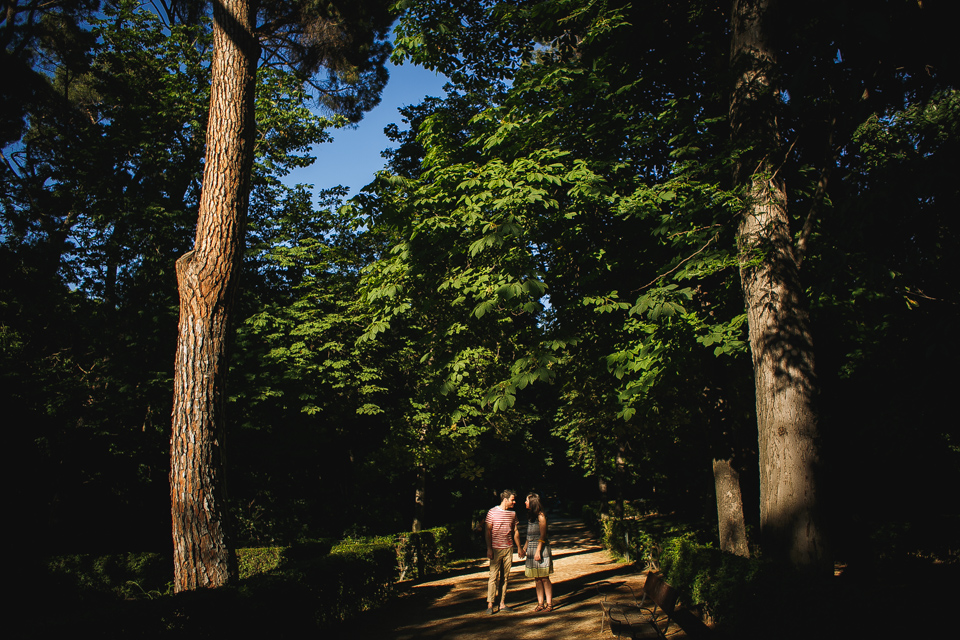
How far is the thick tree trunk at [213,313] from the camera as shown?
549cm

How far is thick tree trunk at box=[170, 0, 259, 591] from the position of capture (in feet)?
18.0

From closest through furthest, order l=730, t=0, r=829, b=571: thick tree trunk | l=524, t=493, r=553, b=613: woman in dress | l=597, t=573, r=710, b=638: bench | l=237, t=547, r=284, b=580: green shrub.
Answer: l=730, t=0, r=829, b=571: thick tree trunk, l=597, t=573, r=710, b=638: bench, l=524, t=493, r=553, b=613: woman in dress, l=237, t=547, r=284, b=580: green shrub

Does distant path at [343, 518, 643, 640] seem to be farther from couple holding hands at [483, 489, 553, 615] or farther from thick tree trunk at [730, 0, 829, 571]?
thick tree trunk at [730, 0, 829, 571]

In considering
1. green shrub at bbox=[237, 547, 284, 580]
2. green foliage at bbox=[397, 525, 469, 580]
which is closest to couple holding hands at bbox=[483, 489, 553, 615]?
green foliage at bbox=[397, 525, 469, 580]

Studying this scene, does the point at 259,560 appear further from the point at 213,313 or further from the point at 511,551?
the point at 213,313

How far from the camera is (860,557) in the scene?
38.0 feet

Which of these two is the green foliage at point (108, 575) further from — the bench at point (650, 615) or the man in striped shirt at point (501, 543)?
the bench at point (650, 615)

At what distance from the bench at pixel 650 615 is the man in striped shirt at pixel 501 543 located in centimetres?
155

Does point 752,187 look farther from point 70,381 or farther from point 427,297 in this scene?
point 70,381

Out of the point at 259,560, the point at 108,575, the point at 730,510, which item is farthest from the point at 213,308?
the point at 108,575

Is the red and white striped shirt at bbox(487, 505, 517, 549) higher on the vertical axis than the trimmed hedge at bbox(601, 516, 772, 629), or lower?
higher

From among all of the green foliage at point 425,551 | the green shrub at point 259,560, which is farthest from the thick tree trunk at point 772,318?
the green shrub at point 259,560

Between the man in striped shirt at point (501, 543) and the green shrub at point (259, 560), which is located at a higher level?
the man in striped shirt at point (501, 543)

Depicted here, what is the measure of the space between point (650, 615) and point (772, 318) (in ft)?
12.2
